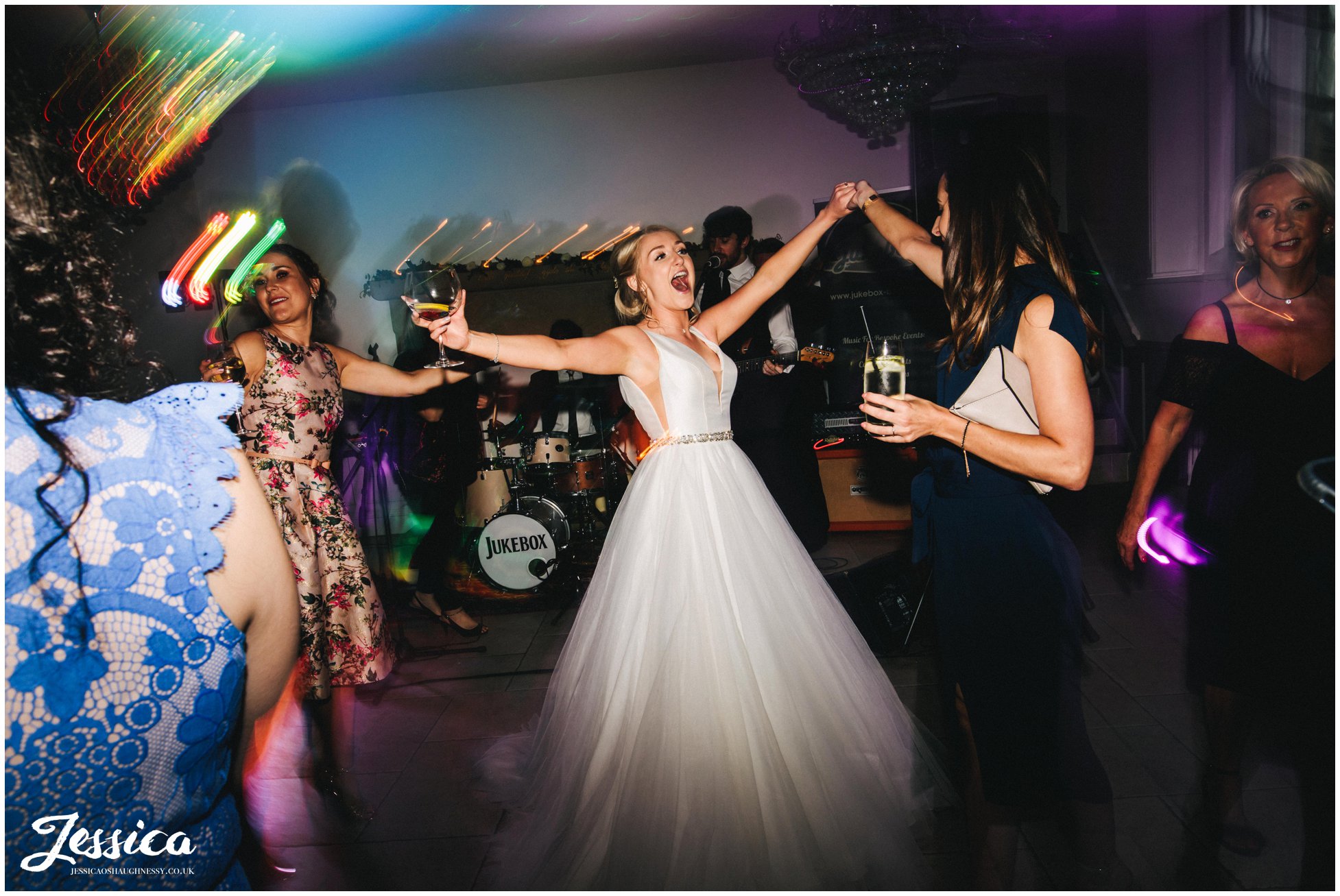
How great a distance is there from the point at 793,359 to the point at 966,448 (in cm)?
276

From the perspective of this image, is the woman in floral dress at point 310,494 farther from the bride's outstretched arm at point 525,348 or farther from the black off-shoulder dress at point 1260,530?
the black off-shoulder dress at point 1260,530

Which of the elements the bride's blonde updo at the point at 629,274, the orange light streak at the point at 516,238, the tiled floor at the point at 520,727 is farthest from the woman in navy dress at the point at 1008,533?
the orange light streak at the point at 516,238

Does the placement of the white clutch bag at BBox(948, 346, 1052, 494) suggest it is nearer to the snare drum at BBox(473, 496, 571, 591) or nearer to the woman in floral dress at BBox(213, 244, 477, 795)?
the woman in floral dress at BBox(213, 244, 477, 795)

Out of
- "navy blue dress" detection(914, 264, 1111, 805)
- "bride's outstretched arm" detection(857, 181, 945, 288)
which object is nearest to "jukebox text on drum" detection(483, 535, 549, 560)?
"bride's outstretched arm" detection(857, 181, 945, 288)

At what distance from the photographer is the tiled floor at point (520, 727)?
6.38 ft

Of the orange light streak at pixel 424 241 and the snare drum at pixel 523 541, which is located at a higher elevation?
the orange light streak at pixel 424 241

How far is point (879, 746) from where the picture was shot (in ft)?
6.87

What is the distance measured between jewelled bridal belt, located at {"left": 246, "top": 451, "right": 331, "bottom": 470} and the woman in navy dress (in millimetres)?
1849

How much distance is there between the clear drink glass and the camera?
1.52 meters

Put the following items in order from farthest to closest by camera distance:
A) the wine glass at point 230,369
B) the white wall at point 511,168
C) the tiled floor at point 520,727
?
1. the white wall at point 511,168
2. the wine glass at point 230,369
3. the tiled floor at point 520,727

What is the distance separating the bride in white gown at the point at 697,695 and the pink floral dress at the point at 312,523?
2.23 ft

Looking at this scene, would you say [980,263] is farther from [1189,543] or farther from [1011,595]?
[1189,543]

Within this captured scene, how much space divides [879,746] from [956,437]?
1.09 m

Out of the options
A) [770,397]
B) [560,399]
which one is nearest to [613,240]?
[560,399]
